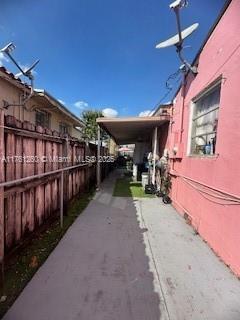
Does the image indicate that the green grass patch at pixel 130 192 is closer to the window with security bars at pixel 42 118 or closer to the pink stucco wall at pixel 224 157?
the pink stucco wall at pixel 224 157

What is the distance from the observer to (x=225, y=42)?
3.85 metres

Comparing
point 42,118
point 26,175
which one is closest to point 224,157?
point 26,175

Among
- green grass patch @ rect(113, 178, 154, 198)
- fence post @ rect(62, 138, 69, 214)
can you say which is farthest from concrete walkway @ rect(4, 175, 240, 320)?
green grass patch @ rect(113, 178, 154, 198)

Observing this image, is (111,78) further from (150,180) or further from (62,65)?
(150,180)

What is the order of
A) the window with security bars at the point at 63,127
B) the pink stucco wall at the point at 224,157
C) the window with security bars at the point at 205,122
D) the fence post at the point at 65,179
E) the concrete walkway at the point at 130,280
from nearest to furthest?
1. the concrete walkway at the point at 130,280
2. the pink stucco wall at the point at 224,157
3. the window with security bars at the point at 205,122
4. the fence post at the point at 65,179
5. the window with security bars at the point at 63,127

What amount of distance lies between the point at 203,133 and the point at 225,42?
1.91 m

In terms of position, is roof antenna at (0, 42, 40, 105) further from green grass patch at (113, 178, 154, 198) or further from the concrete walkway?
green grass patch at (113, 178, 154, 198)

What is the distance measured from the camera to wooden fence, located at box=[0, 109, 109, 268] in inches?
113

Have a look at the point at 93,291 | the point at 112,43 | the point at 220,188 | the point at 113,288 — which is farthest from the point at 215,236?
the point at 112,43

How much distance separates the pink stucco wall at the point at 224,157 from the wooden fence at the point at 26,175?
10.1ft

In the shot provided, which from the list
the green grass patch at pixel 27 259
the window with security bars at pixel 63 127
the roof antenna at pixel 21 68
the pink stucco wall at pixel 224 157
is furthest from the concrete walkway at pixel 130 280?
the window with security bars at pixel 63 127

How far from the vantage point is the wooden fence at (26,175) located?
288 cm

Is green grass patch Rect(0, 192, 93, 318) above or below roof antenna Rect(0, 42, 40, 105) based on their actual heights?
below

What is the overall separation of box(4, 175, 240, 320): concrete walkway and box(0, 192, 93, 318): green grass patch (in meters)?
0.10
